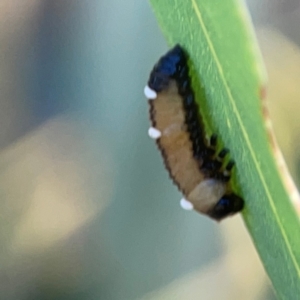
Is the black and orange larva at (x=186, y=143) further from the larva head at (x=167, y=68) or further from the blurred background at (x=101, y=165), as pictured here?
the blurred background at (x=101, y=165)

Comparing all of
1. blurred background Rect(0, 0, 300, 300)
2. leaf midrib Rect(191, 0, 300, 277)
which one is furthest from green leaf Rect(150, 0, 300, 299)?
blurred background Rect(0, 0, 300, 300)

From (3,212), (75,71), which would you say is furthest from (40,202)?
(75,71)

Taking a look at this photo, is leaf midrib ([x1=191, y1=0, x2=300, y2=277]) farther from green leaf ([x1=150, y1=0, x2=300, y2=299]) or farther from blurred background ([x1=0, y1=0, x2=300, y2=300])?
blurred background ([x1=0, y1=0, x2=300, y2=300])

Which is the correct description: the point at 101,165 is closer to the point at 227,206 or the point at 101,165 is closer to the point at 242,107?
the point at 227,206

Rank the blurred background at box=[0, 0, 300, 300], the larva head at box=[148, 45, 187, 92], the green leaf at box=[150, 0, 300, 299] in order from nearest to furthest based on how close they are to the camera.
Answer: the green leaf at box=[150, 0, 300, 299], the larva head at box=[148, 45, 187, 92], the blurred background at box=[0, 0, 300, 300]

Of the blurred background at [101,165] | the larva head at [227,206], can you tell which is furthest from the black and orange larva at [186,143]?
the blurred background at [101,165]

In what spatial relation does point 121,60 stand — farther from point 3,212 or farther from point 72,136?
point 3,212

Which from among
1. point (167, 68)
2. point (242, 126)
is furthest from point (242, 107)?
point (167, 68)
